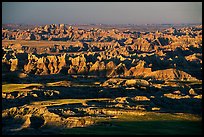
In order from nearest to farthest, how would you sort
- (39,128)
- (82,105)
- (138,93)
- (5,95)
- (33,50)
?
(39,128), (82,105), (5,95), (138,93), (33,50)

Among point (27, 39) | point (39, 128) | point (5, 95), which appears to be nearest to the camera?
point (39, 128)

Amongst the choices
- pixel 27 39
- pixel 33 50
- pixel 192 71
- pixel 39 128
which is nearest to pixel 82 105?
pixel 39 128

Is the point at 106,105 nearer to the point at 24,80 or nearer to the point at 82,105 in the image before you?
the point at 82,105

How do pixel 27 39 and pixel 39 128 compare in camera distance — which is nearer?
pixel 39 128

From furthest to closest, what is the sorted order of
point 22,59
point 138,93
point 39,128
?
point 22,59 → point 138,93 → point 39,128

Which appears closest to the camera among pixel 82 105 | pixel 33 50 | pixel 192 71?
pixel 82 105

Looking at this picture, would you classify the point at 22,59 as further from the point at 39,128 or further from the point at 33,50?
the point at 39,128

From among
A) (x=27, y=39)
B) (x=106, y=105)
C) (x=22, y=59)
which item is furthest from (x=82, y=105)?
(x=27, y=39)

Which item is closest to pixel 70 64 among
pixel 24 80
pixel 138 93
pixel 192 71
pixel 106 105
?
pixel 24 80

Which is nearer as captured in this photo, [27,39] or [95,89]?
[95,89]
